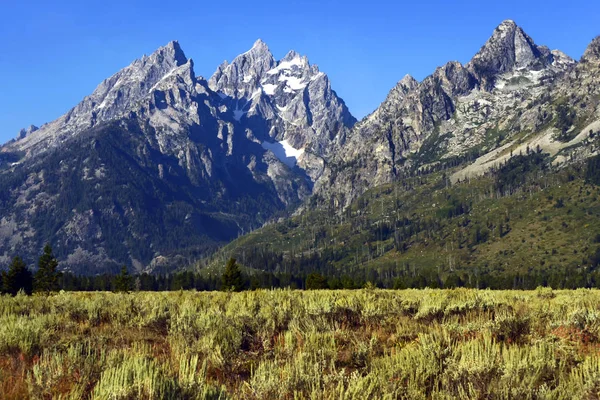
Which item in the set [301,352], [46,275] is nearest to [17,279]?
[46,275]

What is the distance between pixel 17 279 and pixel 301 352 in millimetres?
93716

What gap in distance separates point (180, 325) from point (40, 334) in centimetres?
365

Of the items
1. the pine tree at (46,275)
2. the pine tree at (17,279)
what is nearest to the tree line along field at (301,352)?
the pine tree at (17,279)

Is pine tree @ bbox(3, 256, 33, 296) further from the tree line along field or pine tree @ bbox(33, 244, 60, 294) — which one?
the tree line along field

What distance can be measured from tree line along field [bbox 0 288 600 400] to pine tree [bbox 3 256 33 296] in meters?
78.4

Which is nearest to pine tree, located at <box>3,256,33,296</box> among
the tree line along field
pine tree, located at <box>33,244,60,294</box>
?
pine tree, located at <box>33,244,60,294</box>

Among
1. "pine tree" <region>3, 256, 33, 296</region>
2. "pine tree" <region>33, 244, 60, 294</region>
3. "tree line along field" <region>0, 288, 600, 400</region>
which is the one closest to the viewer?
"tree line along field" <region>0, 288, 600, 400</region>

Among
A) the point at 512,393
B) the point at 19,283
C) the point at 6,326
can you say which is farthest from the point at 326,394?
the point at 19,283

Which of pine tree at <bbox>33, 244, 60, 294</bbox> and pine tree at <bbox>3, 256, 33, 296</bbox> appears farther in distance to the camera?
pine tree at <bbox>33, 244, 60, 294</bbox>

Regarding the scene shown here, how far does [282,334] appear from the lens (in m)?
13.3

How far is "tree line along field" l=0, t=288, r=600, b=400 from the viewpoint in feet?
25.1

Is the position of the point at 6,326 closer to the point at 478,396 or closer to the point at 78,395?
the point at 78,395

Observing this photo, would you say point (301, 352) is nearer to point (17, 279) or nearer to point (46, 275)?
point (46, 275)

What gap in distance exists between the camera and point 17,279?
87.0 metres
